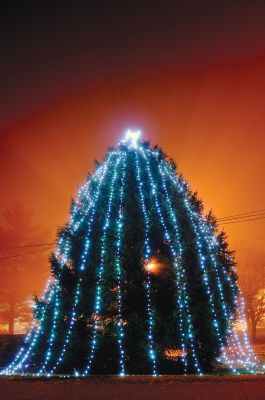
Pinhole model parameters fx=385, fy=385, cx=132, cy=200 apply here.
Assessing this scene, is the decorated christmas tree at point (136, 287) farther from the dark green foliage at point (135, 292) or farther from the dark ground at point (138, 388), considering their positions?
the dark ground at point (138, 388)

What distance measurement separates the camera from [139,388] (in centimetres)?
617

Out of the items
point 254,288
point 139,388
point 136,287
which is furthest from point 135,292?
point 254,288

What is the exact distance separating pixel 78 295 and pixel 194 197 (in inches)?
158

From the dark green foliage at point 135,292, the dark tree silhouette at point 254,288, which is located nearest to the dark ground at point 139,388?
the dark green foliage at point 135,292

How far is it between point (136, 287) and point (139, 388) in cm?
291

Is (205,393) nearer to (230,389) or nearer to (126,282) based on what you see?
(230,389)

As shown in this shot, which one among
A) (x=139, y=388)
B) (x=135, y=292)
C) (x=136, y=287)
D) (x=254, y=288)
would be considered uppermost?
(x=254, y=288)

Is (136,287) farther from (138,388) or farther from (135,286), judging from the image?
(138,388)

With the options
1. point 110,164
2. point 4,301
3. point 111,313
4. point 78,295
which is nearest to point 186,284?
point 111,313

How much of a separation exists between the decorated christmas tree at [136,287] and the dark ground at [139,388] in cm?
150

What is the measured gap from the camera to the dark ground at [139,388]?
5723mm

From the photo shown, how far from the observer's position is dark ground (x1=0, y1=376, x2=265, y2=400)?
18.8 feet

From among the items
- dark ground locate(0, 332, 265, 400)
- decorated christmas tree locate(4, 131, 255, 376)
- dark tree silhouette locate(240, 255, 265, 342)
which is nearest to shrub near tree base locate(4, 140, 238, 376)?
decorated christmas tree locate(4, 131, 255, 376)

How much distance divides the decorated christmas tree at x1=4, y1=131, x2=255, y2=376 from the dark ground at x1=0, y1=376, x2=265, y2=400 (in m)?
1.50
